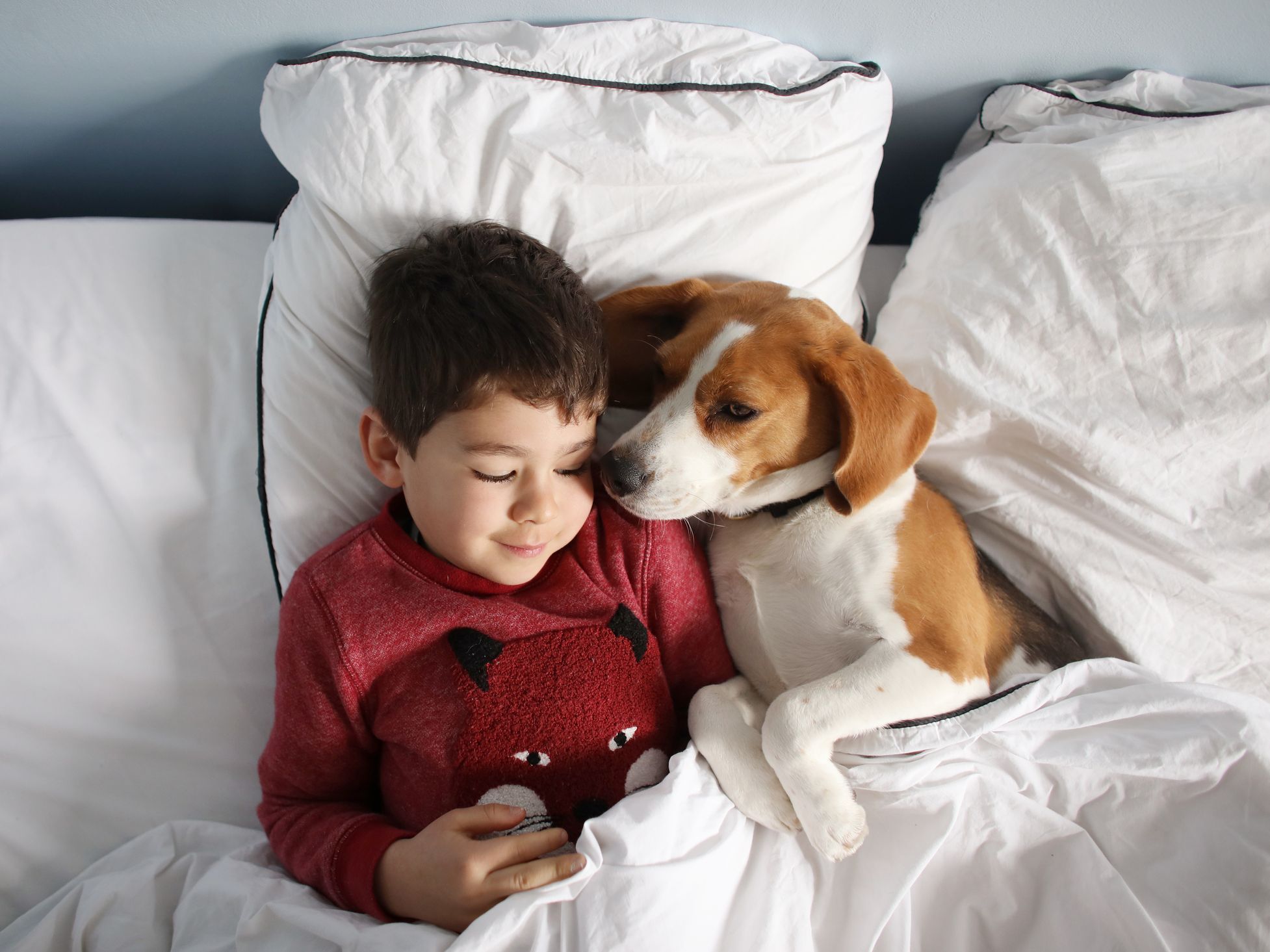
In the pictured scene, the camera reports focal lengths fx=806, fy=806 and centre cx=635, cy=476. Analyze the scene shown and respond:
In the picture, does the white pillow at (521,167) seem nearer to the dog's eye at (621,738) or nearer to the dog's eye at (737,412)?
the dog's eye at (737,412)

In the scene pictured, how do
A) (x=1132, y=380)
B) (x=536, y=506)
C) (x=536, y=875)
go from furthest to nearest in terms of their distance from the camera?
1. (x=1132, y=380)
2. (x=536, y=506)
3. (x=536, y=875)

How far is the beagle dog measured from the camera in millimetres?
1123

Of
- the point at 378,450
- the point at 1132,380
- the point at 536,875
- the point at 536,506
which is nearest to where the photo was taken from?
the point at 536,875

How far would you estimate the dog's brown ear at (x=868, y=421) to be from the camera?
114cm

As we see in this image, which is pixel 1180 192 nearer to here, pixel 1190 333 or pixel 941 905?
pixel 1190 333

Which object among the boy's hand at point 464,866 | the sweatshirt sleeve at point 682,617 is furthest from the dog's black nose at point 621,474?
the boy's hand at point 464,866

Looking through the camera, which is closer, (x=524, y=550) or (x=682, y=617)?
(x=524, y=550)

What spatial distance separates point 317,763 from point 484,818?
0.99 ft

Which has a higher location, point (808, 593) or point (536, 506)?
point (536, 506)

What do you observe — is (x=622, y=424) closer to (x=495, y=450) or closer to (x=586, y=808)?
(x=495, y=450)

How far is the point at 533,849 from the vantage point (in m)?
1.05

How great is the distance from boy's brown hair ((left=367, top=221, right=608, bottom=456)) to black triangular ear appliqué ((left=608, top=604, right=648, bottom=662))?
30cm

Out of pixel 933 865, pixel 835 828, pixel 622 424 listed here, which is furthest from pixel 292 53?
pixel 933 865

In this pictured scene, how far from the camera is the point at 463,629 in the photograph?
1.15 meters
